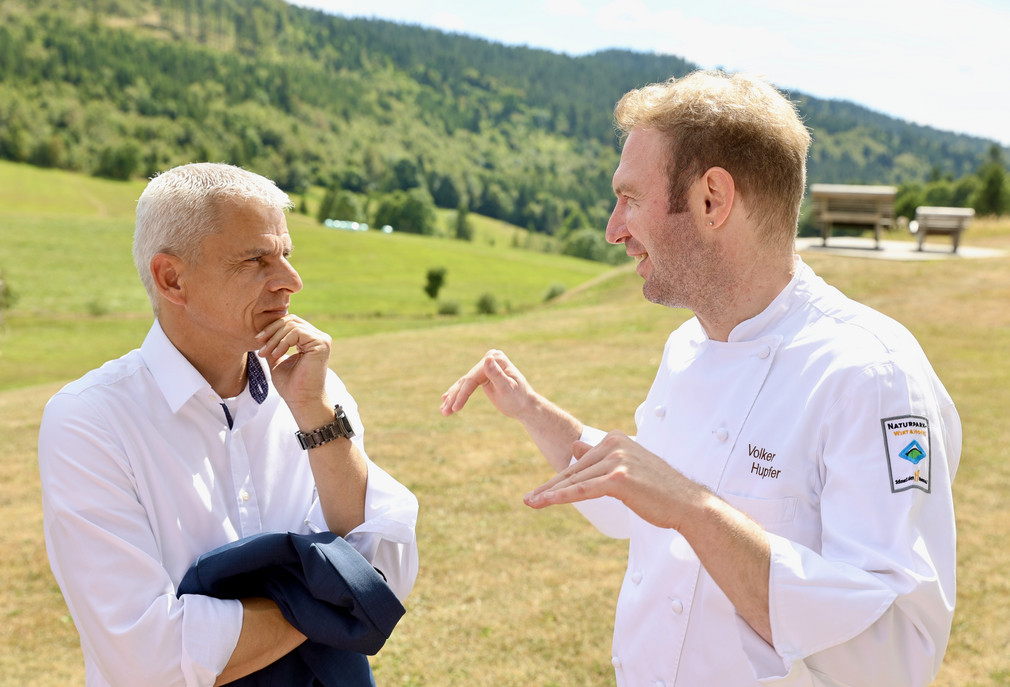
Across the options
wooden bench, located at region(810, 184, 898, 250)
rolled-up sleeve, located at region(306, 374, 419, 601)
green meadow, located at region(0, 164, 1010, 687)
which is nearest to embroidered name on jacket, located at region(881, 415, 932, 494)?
rolled-up sleeve, located at region(306, 374, 419, 601)

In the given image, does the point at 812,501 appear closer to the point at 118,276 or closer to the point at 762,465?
the point at 762,465

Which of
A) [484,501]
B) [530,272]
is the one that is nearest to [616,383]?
[484,501]

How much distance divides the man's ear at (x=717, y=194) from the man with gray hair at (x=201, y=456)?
1.22 m

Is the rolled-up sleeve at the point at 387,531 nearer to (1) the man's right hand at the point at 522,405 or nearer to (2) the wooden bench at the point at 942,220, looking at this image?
(1) the man's right hand at the point at 522,405

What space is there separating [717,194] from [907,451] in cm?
79

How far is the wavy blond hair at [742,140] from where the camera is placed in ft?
6.61

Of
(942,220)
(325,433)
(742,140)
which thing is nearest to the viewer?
(742,140)

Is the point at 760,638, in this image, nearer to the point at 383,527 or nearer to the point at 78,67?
the point at 383,527

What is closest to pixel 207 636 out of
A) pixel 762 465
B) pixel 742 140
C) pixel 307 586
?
pixel 307 586

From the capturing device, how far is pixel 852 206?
1891cm

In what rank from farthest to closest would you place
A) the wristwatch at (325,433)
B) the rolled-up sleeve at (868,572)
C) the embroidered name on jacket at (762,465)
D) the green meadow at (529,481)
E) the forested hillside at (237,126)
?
the forested hillside at (237,126), the green meadow at (529,481), the wristwatch at (325,433), the embroidered name on jacket at (762,465), the rolled-up sleeve at (868,572)

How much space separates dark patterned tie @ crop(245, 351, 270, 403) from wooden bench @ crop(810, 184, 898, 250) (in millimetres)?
18150

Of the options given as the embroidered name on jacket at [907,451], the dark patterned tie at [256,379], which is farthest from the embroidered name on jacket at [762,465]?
the dark patterned tie at [256,379]

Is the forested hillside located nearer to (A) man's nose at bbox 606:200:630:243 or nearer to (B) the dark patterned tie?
(B) the dark patterned tie
